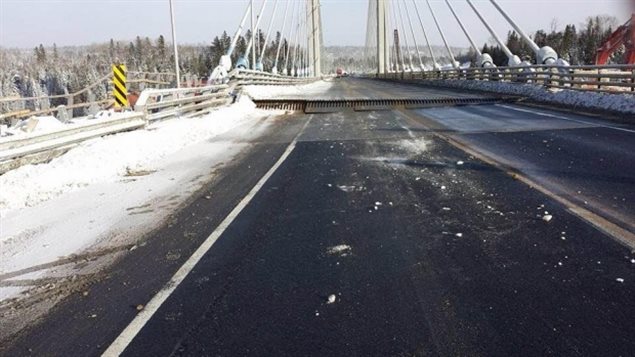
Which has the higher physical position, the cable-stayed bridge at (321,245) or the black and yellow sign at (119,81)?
the black and yellow sign at (119,81)

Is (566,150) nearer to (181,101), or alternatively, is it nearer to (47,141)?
(47,141)

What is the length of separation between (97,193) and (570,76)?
18274 mm

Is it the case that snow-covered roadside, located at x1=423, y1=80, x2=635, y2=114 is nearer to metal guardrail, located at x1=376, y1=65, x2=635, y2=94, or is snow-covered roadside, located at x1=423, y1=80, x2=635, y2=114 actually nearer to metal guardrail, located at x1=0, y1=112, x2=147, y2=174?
metal guardrail, located at x1=376, y1=65, x2=635, y2=94

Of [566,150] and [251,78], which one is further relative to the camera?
[251,78]

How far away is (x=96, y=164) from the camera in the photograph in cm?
912

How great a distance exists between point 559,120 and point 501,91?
13501 mm

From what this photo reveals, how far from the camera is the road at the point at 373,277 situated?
329cm

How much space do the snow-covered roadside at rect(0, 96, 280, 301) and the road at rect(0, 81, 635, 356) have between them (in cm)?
57

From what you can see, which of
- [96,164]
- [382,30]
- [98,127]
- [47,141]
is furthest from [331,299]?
[382,30]

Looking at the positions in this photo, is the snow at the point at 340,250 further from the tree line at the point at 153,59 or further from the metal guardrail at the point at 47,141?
the tree line at the point at 153,59

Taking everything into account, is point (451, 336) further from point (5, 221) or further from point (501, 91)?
point (501, 91)

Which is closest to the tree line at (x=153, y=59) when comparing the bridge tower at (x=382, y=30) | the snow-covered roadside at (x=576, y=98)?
the bridge tower at (x=382, y=30)

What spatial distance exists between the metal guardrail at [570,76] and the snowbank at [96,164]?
42.4 ft

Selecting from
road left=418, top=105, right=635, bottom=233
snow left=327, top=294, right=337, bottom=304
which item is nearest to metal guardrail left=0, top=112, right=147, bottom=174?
snow left=327, top=294, right=337, bottom=304
